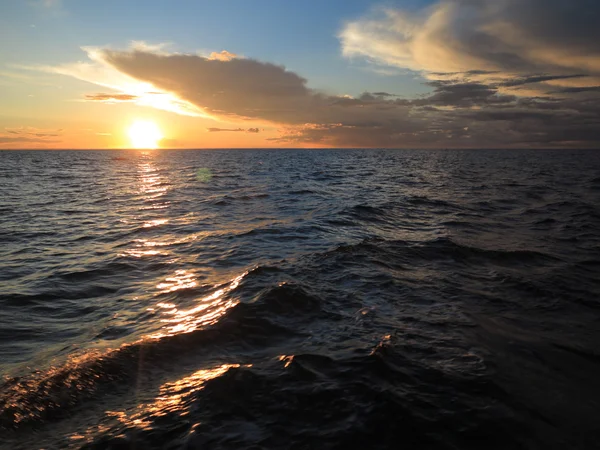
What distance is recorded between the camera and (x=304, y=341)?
22.9 feet

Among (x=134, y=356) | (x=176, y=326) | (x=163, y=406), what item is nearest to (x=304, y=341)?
(x=163, y=406)

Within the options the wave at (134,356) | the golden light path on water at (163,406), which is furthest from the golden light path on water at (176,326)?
the wave at (134,356)

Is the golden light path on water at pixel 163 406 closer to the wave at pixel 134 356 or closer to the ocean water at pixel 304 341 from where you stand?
the ocean water at pixel 304 341

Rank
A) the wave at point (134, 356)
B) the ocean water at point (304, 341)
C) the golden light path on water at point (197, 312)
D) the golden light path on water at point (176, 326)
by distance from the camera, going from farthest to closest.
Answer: the golden light path on water at point (197, 312), the wave at point (134, 356), the golden light path on water at point (176, 326), the ocean water at point (304, 341)

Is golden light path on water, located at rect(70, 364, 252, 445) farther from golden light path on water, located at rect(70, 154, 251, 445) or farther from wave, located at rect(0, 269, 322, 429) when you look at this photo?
wave, located at rect(0, 269, 322, 429)

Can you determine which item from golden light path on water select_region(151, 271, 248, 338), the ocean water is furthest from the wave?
golden light path on water select_region(151, 271, 248, 338)

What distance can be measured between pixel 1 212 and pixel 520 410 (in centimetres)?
3016

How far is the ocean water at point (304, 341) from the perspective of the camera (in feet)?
15.4

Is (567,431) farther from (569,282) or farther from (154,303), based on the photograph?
(154,303)

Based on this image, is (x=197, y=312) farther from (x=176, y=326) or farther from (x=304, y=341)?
(x=304, y=341)

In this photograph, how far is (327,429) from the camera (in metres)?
4.63

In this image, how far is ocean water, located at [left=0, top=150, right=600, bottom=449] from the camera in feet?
15.4

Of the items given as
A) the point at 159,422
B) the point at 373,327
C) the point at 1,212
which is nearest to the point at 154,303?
the point at 159,422

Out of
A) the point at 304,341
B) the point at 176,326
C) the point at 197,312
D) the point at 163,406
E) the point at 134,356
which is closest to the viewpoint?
the point at 163,406
